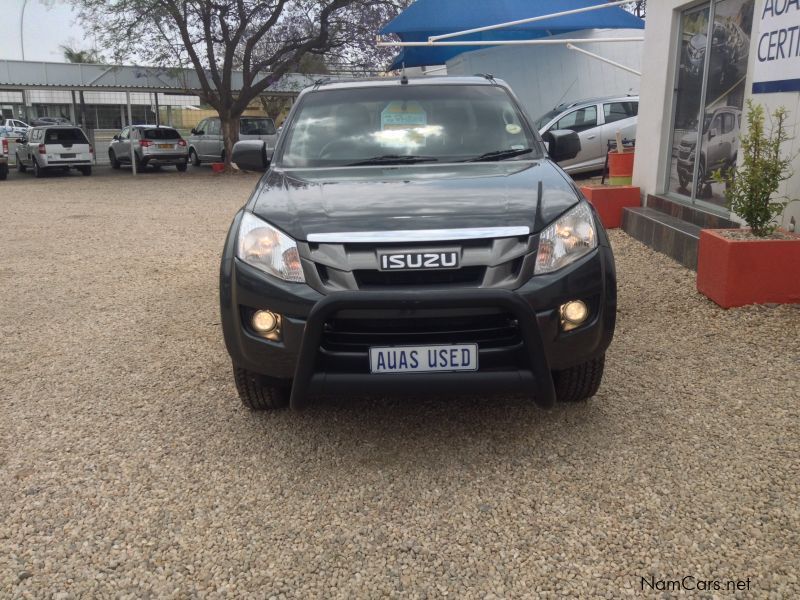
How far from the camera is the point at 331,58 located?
23.4 metres

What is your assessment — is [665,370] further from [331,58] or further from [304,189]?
[331,58]

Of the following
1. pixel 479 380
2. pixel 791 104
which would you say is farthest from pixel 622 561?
pixel 791 104

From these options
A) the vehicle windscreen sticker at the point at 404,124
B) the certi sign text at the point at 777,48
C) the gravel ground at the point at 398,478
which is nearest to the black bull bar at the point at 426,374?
the gravel ground at the point at 398,478

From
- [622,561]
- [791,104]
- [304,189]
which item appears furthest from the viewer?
[791,104]

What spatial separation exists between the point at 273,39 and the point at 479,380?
22.0m

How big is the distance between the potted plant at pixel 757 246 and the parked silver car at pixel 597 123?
9.35 meters

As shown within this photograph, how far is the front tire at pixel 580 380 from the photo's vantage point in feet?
11.1

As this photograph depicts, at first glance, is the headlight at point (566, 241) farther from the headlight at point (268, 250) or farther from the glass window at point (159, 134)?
the glass window at point (159, 134)

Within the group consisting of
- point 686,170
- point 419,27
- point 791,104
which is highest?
point 419,27

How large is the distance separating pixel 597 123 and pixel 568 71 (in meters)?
4.03

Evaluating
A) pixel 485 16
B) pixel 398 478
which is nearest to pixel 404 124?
pixel 398 478

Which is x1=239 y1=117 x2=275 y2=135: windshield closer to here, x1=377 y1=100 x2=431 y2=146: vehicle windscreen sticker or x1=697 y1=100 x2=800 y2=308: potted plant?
x1=697 y1=100 x2=800 y2=308: potted plant

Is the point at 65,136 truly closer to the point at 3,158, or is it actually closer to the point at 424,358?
the point at 3,158

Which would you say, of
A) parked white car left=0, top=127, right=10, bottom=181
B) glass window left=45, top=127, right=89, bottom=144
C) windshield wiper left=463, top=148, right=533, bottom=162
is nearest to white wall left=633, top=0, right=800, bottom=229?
windshield wiper left=463, top=148, right=533, bottom=162
